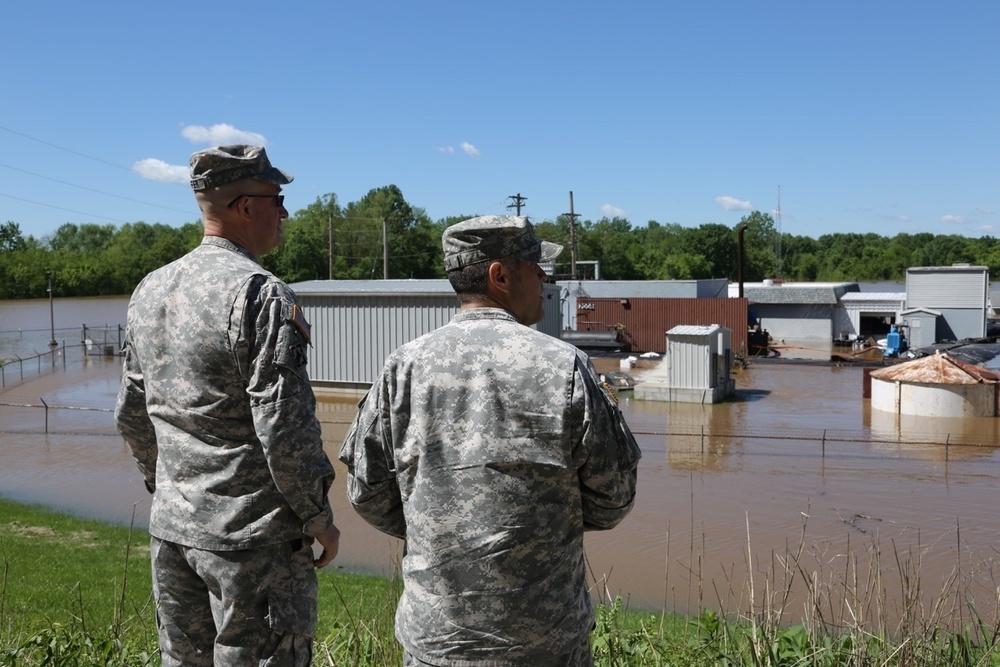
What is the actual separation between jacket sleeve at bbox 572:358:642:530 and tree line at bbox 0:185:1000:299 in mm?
59559

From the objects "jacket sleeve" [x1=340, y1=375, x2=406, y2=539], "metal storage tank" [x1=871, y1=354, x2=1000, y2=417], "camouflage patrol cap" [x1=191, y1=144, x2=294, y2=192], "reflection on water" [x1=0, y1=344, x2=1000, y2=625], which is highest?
"camouflage patrol cap" [x1=191, y1=144, x2=294, y2=192]

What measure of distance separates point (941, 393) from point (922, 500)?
7.38 m

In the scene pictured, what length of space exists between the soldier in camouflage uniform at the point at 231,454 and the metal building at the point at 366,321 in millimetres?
17882

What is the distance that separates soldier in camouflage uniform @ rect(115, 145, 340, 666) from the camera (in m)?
2.48

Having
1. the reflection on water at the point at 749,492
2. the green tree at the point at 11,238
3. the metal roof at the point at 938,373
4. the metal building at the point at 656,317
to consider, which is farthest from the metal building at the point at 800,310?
the green tree at the point at 11,238

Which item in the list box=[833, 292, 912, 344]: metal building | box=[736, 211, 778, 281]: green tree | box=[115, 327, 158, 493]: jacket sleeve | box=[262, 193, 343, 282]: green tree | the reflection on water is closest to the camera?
box=[115, 327, 158, 493]: jacket sleeve

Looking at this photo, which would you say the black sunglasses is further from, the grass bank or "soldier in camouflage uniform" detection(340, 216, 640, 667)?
the grass bank

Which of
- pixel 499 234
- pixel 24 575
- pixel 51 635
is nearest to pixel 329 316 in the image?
pixel 24 575

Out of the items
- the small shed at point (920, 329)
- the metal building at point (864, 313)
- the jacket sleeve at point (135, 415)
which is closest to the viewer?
the jacket sleeve at point (135, 415)

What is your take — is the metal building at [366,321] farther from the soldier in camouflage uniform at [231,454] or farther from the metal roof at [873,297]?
the metal roof at [873,297]

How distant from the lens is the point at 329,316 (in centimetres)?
2239

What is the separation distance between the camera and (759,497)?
11.8 meters

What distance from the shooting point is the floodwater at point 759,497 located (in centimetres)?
741

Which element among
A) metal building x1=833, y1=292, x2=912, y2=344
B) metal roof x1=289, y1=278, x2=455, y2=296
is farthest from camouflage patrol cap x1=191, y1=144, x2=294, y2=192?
metal building x1=833, y1=292, x2=912, y2=344
